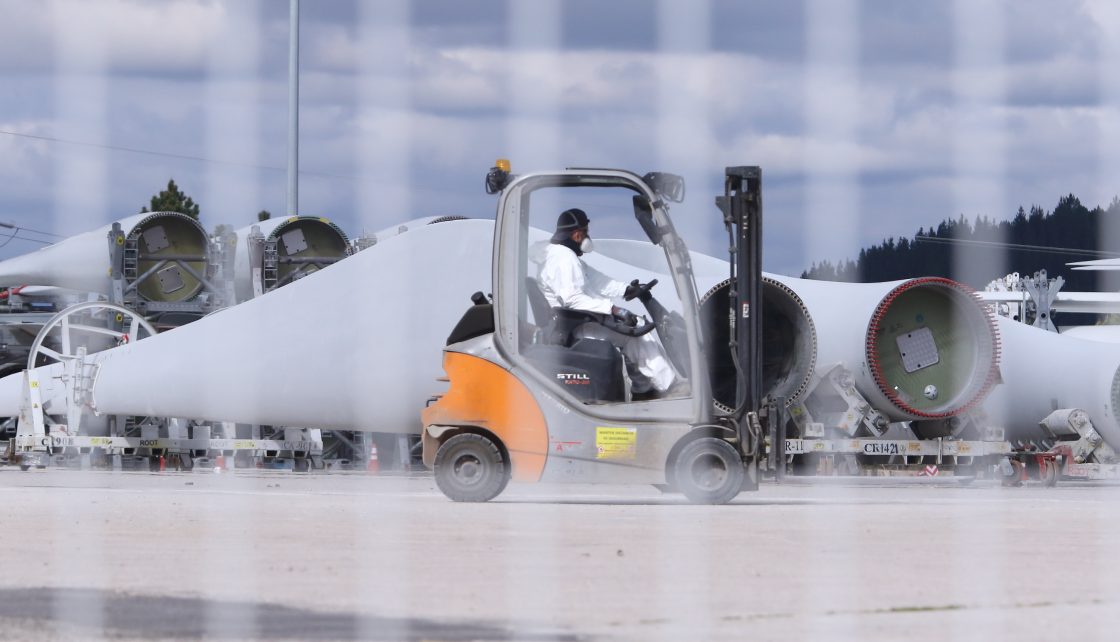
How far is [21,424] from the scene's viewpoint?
79.6 ft

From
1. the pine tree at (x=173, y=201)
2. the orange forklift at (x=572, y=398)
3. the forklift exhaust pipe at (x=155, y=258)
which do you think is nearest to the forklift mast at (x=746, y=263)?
the orange forklift at (x=572, y=398)

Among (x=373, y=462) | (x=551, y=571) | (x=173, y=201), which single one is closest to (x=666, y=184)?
(x=551, y=571)

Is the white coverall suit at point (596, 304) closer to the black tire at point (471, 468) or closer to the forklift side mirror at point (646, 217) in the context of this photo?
the forklift side mirror at point (646, 217)

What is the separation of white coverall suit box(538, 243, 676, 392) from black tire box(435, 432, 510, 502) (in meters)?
1.22

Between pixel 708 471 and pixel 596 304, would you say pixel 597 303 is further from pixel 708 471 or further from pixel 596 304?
pixel 708 471

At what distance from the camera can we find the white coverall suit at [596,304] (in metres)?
13.2

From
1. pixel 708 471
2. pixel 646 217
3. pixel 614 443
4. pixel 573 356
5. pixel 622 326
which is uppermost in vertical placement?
pixel 646 217

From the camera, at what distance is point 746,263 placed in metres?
14.0

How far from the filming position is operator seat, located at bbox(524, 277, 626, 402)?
13211mm

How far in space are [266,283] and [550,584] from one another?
19287mm

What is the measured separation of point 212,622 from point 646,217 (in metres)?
7.84

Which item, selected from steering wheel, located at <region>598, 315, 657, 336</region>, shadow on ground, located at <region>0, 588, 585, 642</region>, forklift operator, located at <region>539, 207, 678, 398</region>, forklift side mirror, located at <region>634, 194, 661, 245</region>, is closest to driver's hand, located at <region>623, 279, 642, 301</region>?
forklift operator, located at <region>539, 207, 678, 398</region>

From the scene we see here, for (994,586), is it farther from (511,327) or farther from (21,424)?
(21,424)

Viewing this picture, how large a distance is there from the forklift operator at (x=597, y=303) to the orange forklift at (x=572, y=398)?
5 centimetres
